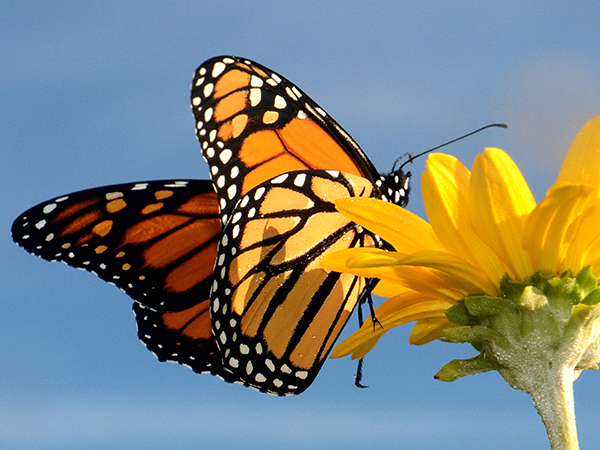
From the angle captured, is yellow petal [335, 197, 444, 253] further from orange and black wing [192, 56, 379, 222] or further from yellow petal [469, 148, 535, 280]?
orange and black wing [192, 56, 379, 222]

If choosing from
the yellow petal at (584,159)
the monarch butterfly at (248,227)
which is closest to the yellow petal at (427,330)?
the yellow petal at (584,159)

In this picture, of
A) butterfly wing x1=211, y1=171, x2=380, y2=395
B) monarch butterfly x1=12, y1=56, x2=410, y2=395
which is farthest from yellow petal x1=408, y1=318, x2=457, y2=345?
butterfly wing x1=211, y1=171, x2=380, y2=395

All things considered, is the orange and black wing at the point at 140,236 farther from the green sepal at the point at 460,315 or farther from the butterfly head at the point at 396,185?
the green sepal at the point at 460,315

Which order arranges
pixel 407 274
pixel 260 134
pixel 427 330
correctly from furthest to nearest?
1. pixel 260 134
2. pixel 427 330
3. pixel 407 274

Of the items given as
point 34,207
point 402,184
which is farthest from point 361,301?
point 34,207

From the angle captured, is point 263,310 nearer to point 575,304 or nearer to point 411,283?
point 411,283

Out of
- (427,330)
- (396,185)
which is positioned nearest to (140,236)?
(396,185)

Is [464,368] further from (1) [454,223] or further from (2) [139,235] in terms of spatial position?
(2) [139,235]
